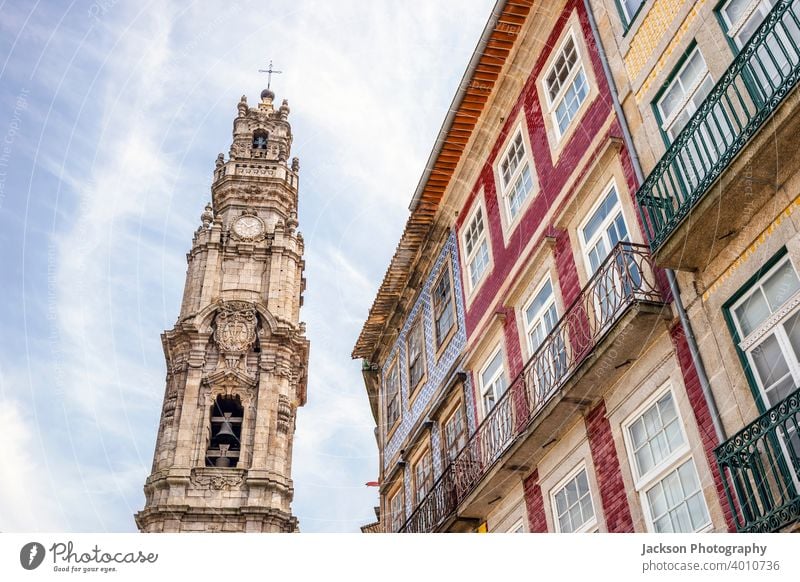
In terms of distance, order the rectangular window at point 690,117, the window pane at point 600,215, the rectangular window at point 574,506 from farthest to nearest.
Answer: the window pane at point 600,215 → the rectangular window at point 574,506 → the rectangular window at point 690,117

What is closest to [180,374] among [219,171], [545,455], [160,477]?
[160,477]

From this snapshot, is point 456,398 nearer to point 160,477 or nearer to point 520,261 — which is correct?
point 520,261

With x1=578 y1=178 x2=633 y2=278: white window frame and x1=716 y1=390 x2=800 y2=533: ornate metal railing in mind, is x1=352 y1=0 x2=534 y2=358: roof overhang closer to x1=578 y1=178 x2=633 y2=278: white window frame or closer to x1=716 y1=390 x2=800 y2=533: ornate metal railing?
x1=578 y1=178 x2=633 y2=278: white window frame

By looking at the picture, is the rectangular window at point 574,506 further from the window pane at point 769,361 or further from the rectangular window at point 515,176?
the rectangular window at point 515,176

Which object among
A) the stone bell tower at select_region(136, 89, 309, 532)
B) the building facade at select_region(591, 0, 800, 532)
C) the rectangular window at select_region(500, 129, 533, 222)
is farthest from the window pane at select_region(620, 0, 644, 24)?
the stone bell tower at select_region(136, 89, 309, 532)

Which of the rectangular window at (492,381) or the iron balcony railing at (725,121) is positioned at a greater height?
the rectangular window at (492,381)

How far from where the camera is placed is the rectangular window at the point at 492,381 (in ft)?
38.8

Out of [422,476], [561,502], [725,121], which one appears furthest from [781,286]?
[422,476]

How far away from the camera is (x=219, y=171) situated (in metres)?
47.0

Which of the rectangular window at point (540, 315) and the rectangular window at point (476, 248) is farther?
the rectangular window at point (476, 248)

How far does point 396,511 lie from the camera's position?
16297 millimetres

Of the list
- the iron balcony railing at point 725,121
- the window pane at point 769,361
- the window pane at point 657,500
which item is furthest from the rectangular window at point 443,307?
the window pane at point 769,361

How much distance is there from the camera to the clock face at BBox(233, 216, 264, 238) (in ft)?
142

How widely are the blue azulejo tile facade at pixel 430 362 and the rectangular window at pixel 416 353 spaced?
0.16 meters
